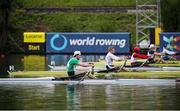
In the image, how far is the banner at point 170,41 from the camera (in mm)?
66500

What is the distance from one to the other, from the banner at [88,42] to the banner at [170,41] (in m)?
4.26

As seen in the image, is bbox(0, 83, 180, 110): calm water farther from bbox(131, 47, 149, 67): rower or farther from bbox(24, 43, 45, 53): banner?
bbox(24, 43, 45, 53): banner

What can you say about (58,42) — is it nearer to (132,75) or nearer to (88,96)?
(132,75)

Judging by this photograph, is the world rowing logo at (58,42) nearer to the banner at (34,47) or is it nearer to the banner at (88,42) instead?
the banner at (88,42)

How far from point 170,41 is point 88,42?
9.96 m

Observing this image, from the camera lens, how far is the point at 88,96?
24156 mm

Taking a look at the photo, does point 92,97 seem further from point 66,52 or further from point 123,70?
point 66,52

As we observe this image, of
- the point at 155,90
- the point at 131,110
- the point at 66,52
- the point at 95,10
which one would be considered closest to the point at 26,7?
the point at 95,10

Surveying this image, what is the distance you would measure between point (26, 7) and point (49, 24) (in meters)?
6.36

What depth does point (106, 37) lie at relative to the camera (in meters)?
69.8

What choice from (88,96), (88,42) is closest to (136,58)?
(88,96)

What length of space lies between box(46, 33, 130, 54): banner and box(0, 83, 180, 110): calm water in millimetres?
39590

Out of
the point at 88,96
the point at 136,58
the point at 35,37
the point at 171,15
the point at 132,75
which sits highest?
the point at 171,15

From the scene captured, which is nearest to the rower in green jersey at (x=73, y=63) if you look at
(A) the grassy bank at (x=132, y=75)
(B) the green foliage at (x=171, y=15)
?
(A) the grassy bank at (x=132, y=75)
